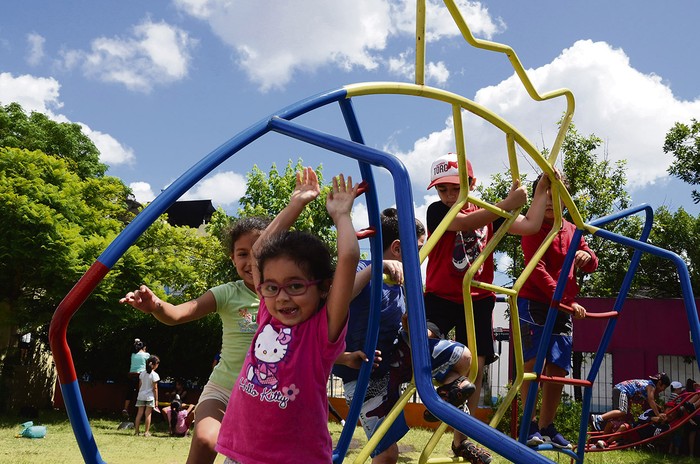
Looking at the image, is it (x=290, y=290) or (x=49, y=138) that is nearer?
(x=290, y=290)

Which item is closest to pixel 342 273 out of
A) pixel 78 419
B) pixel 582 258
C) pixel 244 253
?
pixel 78 419

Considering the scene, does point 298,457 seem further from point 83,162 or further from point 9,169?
point 83,162

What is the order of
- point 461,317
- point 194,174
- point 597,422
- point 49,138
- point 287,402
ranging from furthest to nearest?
point 49,138, point 597,422, point 461,317, point 287,402, point 194,174

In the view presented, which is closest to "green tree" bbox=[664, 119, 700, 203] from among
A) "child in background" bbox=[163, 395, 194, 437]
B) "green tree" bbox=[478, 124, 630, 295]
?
"green tree" bbox=[478, 124, 630, 295]

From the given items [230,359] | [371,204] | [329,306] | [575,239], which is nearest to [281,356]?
[329,306]

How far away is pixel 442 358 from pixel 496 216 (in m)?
0.65

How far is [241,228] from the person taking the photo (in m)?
2.80

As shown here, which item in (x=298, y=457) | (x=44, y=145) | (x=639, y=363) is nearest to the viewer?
(x=298, y=457)

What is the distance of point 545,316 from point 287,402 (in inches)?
91.1

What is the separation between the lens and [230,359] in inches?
109

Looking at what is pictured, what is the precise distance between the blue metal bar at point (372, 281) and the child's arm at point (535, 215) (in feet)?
3.08

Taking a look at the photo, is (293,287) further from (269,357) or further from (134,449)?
(134,449)

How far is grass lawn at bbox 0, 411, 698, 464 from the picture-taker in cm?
701

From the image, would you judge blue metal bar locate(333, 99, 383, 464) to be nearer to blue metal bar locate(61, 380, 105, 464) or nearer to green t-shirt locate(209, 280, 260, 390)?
green t-shirt locate(209, 280, 260, 390)
